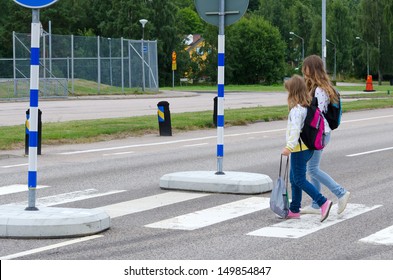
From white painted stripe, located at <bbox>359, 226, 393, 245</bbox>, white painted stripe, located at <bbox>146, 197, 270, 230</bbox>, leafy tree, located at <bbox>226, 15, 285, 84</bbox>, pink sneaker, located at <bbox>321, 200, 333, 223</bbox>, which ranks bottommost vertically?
white painted stripe, located at <bbox>146, 197, 270, 230</bbox>

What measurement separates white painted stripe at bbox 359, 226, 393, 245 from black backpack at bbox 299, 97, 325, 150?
1.20m

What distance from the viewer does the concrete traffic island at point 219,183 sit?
466 inches

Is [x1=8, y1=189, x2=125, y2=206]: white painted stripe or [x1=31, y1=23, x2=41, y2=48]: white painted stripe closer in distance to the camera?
[x1=31, y1=23, x2=41, y2=48]: white painted stripe

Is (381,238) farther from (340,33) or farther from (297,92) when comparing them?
(340,33)

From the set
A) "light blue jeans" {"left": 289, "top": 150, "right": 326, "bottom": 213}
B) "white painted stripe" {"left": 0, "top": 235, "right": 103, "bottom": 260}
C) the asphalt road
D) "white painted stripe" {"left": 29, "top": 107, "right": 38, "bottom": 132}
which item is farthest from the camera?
"light blue jeans" {"left": 289, "top": 150, "right": 326, "bottom": 213}

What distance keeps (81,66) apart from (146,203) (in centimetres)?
3890

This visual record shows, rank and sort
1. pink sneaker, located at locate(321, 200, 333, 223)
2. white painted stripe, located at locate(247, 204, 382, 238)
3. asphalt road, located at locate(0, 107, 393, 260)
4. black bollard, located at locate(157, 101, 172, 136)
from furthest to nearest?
black bollard, located at locate(157, 101, 172, 136)
pink sneaker, located at locate(321, 200, 333, 223)
white painted stripe, located at locate(247, 204, 382, 238)
asphalt road, located at locate(0, 107, 393, 260)

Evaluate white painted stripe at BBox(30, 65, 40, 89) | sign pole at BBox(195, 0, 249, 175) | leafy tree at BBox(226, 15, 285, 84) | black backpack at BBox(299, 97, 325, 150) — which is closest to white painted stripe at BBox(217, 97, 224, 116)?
sign pole at BBox(195, 0, 249, 175)

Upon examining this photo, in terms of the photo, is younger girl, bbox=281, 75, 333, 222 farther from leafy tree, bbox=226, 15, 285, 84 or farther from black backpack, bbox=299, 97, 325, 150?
leafy tree, bbox=226, 15, 285, 84

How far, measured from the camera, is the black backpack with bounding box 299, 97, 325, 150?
9.57 m

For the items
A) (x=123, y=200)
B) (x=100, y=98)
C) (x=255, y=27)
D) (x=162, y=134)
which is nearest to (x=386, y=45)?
(x=255, y=27)

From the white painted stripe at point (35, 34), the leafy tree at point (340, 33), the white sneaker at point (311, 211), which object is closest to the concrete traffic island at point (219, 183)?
the white sneaker at point (311, 211)

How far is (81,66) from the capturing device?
49344 millimetres

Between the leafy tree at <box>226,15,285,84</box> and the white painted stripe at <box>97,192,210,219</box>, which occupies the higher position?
the leafy tree at <box>226,15,285,84</box>
